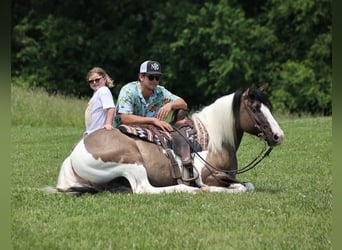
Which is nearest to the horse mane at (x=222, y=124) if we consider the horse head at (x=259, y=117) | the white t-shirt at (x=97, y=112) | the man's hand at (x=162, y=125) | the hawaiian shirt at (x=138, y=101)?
the horse head at (x=259, y=117)

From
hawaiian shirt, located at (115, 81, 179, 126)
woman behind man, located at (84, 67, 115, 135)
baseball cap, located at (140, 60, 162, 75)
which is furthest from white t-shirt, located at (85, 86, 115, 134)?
baseball cap, located at (140, 60, 162, 75)

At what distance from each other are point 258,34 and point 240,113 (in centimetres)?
2230

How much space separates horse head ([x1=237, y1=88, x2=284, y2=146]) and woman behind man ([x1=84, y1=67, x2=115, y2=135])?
146cm

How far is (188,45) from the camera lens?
30.0m

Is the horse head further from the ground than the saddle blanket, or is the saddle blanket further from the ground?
the horse head

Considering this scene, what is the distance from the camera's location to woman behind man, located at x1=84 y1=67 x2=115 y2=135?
25.0ft

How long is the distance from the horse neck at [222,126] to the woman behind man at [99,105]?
42.8 inches

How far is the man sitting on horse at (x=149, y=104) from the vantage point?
7.20 metres

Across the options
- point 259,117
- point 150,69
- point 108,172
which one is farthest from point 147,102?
point 259,117

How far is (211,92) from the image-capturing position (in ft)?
98.1

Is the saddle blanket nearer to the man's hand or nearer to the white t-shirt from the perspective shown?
the man's hand

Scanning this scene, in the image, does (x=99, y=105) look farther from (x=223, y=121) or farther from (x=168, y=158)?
(x=223, y=121)

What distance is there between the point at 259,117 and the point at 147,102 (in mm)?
1269

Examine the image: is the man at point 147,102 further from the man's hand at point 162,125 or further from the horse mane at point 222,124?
the horse mane at point 222,124
